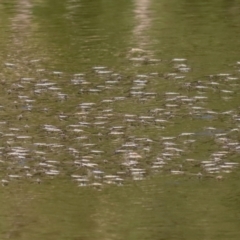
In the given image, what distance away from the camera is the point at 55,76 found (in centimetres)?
1373

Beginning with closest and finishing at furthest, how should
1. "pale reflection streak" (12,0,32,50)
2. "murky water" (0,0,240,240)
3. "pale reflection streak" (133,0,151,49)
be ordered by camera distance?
"murky water" (0,0,240,240) < "pale reflection streak" (133,0,151,49) < "pale reflection streak" (12,0,32,50)

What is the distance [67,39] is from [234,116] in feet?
16.6

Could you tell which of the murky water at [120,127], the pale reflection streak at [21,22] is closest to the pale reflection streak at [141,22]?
the murky water at [120,127]

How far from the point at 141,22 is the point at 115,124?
6.24 meters

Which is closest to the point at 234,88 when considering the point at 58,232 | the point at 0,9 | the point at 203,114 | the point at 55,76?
the point at 203,114

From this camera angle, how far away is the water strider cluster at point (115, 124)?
10.1 metres

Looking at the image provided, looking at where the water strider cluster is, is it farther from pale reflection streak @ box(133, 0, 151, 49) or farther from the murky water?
pale reflection streak @ box(133, 0, 151, 49)

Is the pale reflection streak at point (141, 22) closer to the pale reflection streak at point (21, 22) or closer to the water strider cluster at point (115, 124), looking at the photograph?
the water strider cluster at point (115, 124)

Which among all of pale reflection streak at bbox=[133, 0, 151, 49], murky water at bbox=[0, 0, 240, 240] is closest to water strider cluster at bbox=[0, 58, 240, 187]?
murky water at bbox=[0, 0, 240, 240]

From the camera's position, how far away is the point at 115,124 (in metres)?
11.5

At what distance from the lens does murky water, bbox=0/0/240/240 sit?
8.94 meters

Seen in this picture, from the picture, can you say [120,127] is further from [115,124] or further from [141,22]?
[141,22]

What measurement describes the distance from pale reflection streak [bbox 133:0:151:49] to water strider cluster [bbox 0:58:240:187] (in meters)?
1.40

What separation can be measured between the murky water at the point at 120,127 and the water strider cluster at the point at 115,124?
14 millimetres
